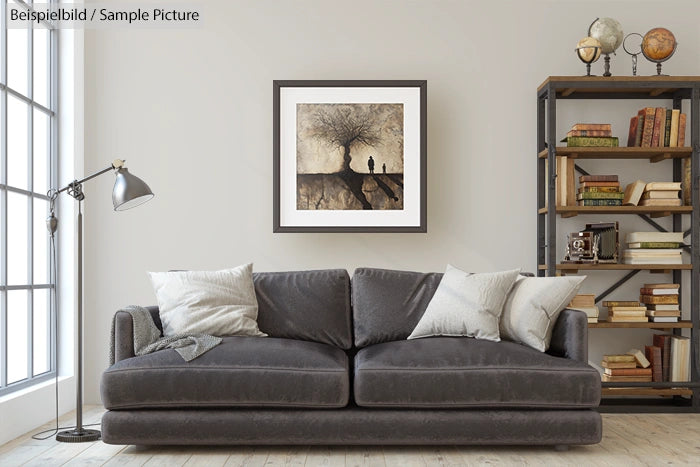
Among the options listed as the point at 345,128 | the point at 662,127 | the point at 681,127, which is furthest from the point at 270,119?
the point at 681,127

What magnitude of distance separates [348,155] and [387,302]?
1.13 m

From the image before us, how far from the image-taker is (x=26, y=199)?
4.38m

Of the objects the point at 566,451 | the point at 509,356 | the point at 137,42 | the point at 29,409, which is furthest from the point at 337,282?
the point at 137,42

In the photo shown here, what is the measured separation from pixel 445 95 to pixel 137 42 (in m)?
1.99

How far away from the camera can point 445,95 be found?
16.8 feet

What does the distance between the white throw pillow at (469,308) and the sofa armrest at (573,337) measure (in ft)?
1.07

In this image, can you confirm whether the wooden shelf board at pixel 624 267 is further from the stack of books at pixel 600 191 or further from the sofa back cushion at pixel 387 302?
the sofa back cushion at pixel 387 302

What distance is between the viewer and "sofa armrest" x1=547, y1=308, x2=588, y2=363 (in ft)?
12.4

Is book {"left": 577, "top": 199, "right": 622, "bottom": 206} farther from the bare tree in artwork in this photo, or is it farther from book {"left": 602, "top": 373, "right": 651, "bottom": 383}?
the bare tree in artwork

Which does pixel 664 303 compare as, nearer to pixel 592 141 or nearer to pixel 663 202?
pixel 663 202

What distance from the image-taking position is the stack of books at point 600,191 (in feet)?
15.7

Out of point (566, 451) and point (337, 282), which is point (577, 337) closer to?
point (566, 451)

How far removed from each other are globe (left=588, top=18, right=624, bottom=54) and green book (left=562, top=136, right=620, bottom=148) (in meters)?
0.54

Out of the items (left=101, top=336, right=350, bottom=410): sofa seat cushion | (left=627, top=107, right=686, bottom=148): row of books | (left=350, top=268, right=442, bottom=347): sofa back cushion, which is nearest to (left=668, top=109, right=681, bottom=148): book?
(left=627, top=107, right=686, bottom=148): row of books
